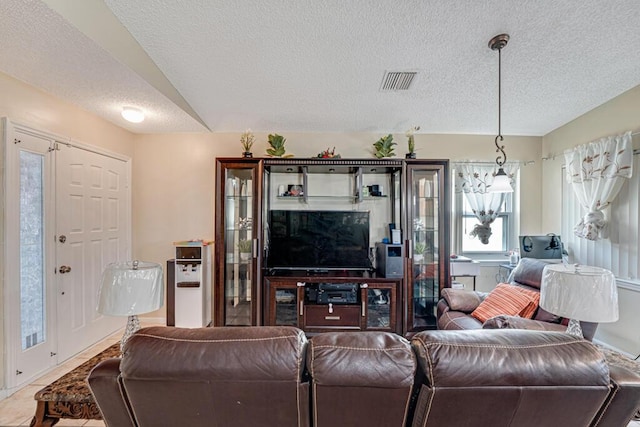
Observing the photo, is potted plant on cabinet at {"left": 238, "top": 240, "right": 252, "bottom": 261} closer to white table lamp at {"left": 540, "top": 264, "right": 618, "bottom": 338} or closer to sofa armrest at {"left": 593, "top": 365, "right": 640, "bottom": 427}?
white table lamp at {"left": 540, "top": 264, "right": 618, "bottom": 338}

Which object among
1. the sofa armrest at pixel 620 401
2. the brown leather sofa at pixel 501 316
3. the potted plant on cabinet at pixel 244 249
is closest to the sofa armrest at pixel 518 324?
the brown leather sofa at pixel 501 316

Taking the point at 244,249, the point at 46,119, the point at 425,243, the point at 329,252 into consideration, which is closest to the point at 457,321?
the point at 425,243

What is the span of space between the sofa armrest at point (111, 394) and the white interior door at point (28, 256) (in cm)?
198

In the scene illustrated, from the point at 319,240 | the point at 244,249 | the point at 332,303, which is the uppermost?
the point at 319,240

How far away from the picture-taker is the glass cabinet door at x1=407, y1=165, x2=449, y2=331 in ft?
11.0

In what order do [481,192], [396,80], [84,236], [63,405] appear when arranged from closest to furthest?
[63,405], [396,80], [84,236], [481,192]

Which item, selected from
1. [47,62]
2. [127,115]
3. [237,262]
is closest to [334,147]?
[237,262]

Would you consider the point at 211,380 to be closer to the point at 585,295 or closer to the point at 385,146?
the point at 585,295

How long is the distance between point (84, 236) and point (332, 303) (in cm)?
274

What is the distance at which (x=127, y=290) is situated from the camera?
148 cm

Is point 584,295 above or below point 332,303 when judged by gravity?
above

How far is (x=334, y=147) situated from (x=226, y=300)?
7.80 ft

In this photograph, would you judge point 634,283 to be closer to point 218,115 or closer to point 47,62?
point 218,115

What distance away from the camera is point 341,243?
3.54 m
